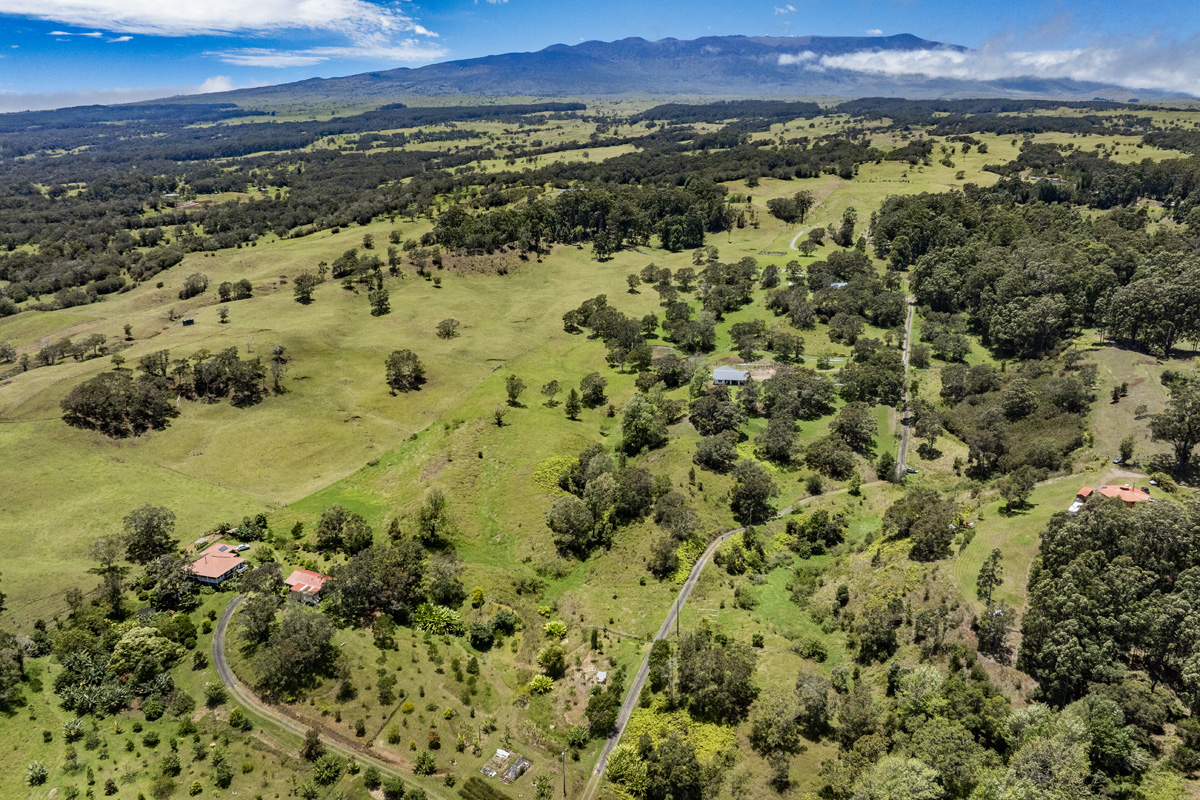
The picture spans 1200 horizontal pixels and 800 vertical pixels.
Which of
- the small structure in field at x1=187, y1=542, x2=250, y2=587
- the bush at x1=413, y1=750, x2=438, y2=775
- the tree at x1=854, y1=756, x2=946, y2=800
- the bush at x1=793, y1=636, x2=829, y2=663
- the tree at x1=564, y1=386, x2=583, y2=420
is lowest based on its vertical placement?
the bush at x1=413, y1=750, x2=438, y2=775

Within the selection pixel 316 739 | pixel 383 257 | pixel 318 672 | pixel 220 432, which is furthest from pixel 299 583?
pixel 383 257

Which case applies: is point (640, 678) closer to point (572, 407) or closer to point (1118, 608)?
point (1118, 608)

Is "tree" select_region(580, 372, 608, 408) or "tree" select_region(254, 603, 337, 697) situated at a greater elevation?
"tree" select_region(580, 372, 608, 408)

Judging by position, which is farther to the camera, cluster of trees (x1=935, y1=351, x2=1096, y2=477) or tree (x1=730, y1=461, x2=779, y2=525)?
cluster of trees (x1=935, y1=351, x2=1096, y2=477)

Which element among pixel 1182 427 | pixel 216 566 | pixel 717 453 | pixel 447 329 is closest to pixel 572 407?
pixel 717 453

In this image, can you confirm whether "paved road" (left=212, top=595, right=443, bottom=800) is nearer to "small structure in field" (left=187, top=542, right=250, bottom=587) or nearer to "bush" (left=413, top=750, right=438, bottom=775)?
"bush" (left=413, top=750, right=438, bottom=775)

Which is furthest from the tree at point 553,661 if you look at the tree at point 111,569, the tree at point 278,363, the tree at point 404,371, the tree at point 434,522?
the tree at point 278,363

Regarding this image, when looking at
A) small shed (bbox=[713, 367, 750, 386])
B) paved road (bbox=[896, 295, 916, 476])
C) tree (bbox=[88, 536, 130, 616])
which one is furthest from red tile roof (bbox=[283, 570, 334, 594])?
paved road (bbox=[896, 295, 916, 476])
